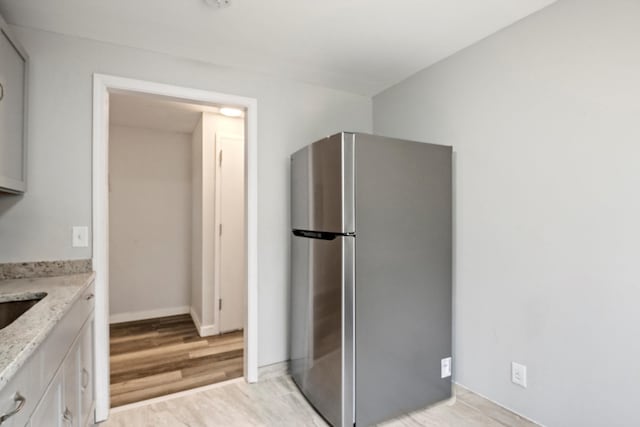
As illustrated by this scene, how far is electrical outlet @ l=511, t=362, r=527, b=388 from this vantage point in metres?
1.77

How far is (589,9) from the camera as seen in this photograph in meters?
1.50

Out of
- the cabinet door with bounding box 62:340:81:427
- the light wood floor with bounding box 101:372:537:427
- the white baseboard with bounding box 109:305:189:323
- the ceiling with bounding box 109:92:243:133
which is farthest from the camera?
the white baseboard with bounding box 109:305:189:323

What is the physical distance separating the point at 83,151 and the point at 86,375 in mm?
1220

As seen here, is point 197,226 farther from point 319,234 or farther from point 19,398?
point 19,398

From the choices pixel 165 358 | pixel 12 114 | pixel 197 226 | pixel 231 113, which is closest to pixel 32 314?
pixel 12 114

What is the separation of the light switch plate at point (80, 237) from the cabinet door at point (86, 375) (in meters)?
0.42

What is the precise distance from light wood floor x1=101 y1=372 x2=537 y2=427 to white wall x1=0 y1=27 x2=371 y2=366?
35cm

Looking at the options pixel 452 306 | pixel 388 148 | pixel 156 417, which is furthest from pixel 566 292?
pixel 156 417

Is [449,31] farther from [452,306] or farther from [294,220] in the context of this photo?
[452,306]

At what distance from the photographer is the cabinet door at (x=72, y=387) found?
123 centimetres

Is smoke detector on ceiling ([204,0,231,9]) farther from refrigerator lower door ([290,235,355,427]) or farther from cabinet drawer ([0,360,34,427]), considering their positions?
cabinet drawer ([0,360,34,427])

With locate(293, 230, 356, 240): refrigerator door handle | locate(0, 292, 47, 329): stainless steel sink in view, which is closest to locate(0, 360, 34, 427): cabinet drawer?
locate(0, 292, 47, 329): stainless steel sink

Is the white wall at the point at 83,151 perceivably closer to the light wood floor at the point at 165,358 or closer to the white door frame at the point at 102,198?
the white door frame at the point at 102,198

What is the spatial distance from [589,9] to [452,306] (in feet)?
5.71
